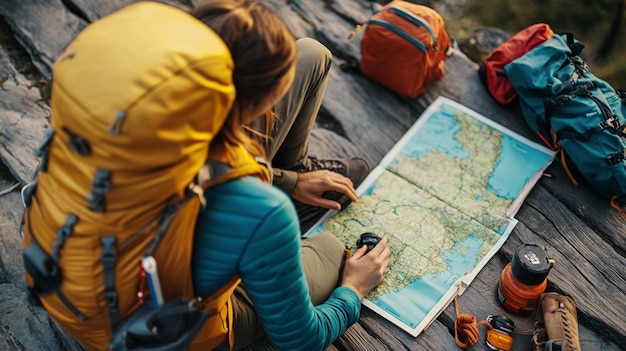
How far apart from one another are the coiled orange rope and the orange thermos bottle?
0.18 metres

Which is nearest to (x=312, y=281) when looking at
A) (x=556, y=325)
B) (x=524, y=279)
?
(x=524, y=279)

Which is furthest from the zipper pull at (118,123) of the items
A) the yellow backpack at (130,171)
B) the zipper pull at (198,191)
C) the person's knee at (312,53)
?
the person's knee at (312,53)

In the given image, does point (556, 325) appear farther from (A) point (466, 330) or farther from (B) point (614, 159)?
(B) point (614, 159)

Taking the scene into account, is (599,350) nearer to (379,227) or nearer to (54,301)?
(379,227)

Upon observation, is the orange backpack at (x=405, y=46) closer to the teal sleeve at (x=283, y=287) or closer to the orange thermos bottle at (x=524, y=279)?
the orange thermos bottle at (x=524, y=279)

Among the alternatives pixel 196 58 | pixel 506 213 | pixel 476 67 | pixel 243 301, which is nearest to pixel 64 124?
pixel 196 58

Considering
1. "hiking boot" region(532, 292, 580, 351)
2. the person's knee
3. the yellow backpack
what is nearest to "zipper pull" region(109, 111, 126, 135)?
the yellow backpack

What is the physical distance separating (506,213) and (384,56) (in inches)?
47.8

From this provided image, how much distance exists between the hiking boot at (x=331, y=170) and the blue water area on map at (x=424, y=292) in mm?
565

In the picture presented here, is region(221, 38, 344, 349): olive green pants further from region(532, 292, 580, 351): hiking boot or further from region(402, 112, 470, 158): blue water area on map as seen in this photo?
region(532, 292, 580, 351): hiking boot

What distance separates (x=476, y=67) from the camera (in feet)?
13.5

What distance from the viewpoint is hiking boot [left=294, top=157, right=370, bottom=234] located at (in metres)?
3.16

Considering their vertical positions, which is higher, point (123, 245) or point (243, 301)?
point (123, 245)

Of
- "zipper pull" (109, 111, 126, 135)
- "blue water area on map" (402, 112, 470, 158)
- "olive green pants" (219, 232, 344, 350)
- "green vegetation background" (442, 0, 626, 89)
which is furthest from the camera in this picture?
"green vegetation background" (442, 0, 626, 89)
